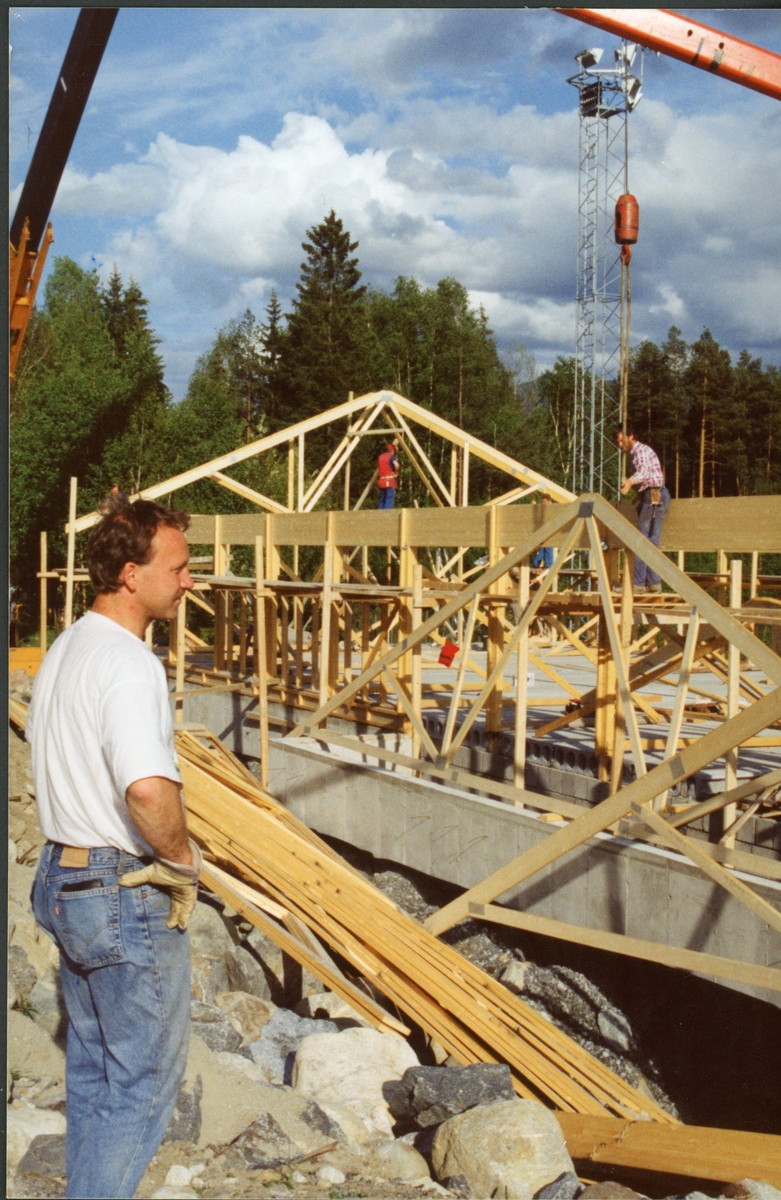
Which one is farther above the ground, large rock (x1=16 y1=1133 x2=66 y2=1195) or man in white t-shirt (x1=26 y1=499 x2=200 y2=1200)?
man in white t-shirt (x1=26 y1=499 x2=200 y2=1200)

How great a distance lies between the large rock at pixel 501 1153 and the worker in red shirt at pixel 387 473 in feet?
45.4

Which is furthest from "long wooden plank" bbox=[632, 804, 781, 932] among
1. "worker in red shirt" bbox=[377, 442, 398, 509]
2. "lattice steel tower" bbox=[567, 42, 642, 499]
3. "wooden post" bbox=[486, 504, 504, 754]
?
"worker in red shirt" bbox=[377, 442, 398, 509]

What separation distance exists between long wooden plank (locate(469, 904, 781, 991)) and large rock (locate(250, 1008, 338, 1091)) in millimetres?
1467

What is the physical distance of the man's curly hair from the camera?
11.0ft

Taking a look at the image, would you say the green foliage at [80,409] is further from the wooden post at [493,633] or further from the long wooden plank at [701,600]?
the long wooden plank at [701,600]

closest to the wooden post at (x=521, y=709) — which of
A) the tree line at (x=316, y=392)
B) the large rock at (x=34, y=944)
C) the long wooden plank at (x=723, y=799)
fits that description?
the long wooden plank at (x=723, y=799)

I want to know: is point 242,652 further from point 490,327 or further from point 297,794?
point 490,327

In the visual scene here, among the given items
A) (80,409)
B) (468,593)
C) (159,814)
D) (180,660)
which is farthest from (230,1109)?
(80,409)

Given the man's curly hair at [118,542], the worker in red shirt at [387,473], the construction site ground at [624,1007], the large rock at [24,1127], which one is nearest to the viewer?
the man's curly hair at [118,542]

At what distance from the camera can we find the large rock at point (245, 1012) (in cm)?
641

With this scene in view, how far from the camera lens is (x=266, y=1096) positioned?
517 centimetres

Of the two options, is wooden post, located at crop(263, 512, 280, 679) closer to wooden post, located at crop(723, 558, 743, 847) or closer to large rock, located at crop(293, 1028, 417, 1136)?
wooden post, located at crop(723, 558, 743, 847)

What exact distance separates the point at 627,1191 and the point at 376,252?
93.7 ft

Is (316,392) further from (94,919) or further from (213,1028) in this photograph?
(94,919)
